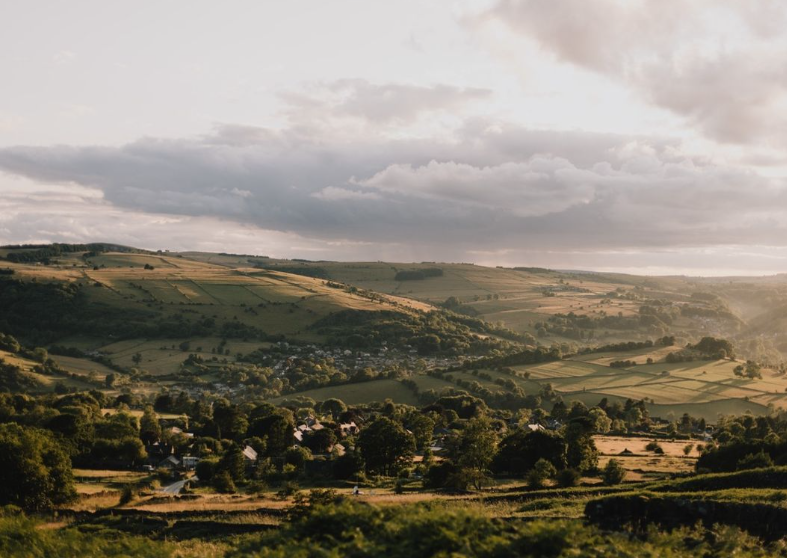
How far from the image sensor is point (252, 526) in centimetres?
3497

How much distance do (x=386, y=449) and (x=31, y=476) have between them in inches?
1255

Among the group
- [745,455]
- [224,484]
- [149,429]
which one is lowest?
[149,429]

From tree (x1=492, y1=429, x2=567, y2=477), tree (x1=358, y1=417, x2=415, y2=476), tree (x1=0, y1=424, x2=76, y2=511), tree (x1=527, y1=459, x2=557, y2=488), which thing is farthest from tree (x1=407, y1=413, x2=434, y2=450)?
tree (x1=0, y1=424, x2=76, y2=511)

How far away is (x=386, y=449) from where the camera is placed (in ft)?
212

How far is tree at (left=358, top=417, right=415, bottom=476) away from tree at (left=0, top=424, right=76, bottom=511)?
90.6 feet

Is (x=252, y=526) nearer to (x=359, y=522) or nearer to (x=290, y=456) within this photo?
(x=359, y=522)

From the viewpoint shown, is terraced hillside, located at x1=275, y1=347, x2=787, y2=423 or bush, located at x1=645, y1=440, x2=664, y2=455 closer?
bush, located at x1=645, y1=440, x2=664, y2=455

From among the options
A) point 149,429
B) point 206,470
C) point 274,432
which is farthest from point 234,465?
point 149,429

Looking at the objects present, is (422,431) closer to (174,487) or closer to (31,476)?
(174,487)

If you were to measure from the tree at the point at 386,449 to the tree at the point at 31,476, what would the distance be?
90.6 feet

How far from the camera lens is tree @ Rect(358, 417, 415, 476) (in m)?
64.3

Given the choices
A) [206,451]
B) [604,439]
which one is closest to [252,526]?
[206,451]

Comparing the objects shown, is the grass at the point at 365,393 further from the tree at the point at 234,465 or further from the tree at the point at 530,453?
the tree at the point at 234,465

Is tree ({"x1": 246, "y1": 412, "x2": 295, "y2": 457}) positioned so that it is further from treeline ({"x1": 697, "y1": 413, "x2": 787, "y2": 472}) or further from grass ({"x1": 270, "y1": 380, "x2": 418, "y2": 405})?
grass ({"x1": 270, "y1": 380, "x2": 418, "y2": 405})
